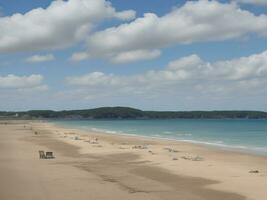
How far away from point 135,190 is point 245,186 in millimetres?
3769

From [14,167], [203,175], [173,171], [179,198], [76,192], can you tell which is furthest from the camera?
[14,167]

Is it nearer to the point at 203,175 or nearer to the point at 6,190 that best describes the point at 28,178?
the point at 6,190

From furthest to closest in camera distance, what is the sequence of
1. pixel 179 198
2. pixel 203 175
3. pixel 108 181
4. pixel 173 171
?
pixel 173 171, pixel 203 175, pixel 108 181, pixel 179 198

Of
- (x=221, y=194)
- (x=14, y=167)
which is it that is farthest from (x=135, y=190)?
(x=14, y=167)

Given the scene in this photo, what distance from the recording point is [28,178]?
64.6 feet

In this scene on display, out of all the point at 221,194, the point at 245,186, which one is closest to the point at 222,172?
the point at 245,186

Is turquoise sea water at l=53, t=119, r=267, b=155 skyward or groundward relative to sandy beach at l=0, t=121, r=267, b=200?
skyward

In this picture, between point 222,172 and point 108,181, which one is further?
point 222,172

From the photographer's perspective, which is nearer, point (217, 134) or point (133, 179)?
point (133, 179)

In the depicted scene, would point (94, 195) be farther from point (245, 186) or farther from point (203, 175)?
point (203, 175)

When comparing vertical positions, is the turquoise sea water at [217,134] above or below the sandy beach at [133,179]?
above

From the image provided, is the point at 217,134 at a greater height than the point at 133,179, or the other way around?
the point at 217,134

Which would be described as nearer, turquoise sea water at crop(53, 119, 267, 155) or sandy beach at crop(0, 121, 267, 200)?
sandy beach at crop(0, 121, 267, 200)

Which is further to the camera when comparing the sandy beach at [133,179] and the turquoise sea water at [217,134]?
the turquoise sea water at [217,134]
